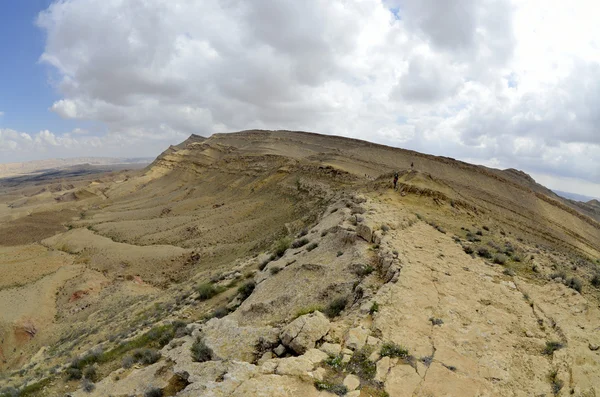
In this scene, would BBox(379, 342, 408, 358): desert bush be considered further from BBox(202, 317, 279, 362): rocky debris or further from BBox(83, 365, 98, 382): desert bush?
BBox(83, 365, 98, 382): desert bush

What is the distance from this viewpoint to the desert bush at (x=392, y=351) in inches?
240

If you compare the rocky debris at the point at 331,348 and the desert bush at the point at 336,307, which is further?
the desert bush at the point at 336,307

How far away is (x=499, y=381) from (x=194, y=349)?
569cm

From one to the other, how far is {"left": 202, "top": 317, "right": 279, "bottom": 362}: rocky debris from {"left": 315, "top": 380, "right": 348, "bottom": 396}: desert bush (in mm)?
1577

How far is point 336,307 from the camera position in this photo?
802 cm

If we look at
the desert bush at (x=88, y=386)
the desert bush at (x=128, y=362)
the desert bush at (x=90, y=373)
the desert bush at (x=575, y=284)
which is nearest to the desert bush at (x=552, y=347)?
the desert bush at (x=575, y=284)

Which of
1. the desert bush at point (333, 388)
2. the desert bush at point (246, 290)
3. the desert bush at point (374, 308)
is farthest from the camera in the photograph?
the desert bush at point (246, 290)

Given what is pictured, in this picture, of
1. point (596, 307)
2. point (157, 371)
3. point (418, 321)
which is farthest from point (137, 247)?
point (596, 307)

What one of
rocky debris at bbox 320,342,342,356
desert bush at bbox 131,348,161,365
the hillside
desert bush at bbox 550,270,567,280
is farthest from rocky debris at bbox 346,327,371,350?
desert bush at bbox 550,270,567,280

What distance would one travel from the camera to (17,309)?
20.7 metres

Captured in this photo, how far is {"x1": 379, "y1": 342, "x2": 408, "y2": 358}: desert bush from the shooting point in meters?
6.09

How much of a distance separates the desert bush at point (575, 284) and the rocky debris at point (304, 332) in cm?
736

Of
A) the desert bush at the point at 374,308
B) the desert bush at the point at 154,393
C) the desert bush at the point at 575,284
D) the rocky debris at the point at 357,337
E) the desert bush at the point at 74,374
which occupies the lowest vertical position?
the desert bush at the point at 74,374

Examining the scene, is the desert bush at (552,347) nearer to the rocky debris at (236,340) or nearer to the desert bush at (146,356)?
the rocky debris at (236,340)
